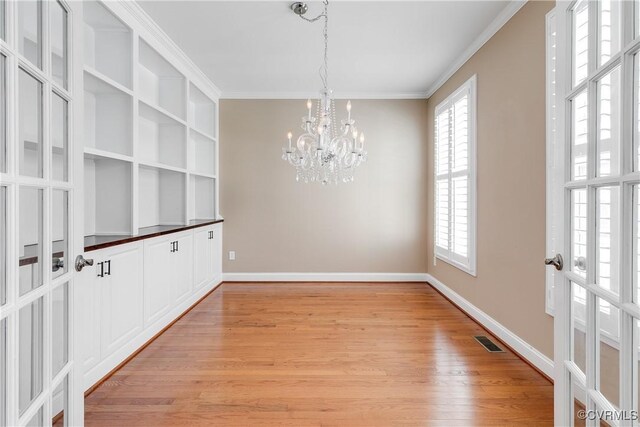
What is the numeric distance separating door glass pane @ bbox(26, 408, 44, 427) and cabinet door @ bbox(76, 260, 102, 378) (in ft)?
3.28

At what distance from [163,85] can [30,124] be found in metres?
2.96

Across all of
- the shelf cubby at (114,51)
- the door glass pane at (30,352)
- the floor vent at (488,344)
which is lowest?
the floor vent at (488,344)

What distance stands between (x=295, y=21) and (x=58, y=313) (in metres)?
2.66

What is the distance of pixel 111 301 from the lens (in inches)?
89.7

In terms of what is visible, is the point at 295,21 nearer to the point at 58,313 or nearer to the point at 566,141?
the point at 566,141

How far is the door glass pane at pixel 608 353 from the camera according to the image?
1008 millimetres

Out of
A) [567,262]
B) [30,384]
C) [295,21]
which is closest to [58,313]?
[30,384]

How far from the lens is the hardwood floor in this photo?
186 centimetres

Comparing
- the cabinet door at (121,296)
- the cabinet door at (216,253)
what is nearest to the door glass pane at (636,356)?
the cabinet door at (121,296)

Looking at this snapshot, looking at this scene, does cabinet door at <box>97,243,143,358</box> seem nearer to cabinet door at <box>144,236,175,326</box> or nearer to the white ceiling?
cabinet door at <box>144,236,175,326</box>

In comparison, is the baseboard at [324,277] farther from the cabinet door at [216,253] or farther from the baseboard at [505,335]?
the baseboard at [505,335]

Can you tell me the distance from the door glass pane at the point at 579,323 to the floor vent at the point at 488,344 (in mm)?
1531

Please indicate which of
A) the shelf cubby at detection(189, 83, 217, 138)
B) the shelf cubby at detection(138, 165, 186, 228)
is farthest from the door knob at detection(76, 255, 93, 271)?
the shelf cubby at detection(189, 83, 217, 138)

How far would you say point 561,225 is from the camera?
4.34ft
